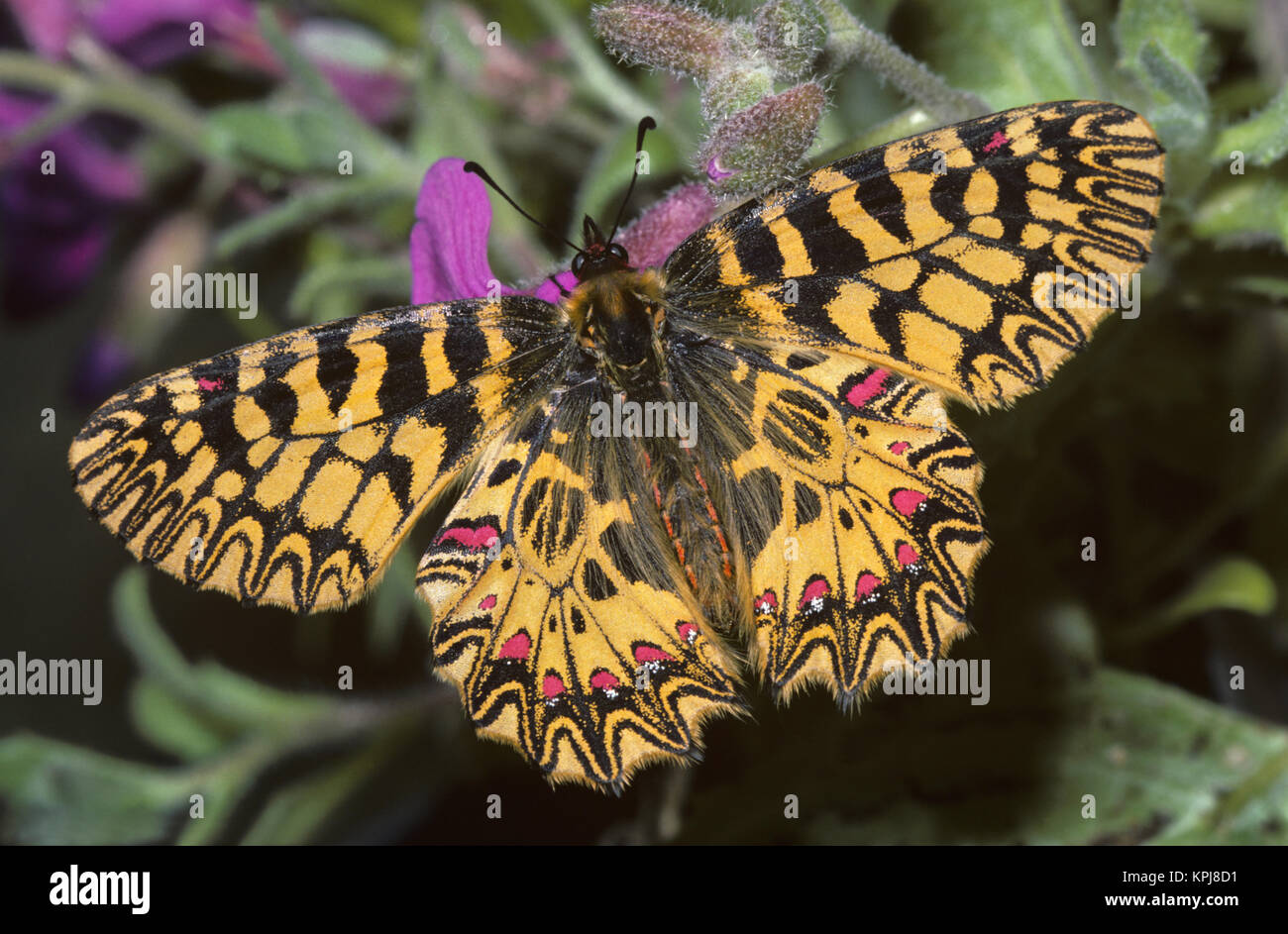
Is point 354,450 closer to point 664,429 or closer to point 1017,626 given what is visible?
point 664,429

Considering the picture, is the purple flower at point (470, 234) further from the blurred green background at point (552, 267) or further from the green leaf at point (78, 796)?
the green leaf at point (78, 796)

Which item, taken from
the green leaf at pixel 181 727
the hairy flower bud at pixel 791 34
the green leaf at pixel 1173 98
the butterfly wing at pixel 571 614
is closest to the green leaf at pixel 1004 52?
the green leaf at pixel 1173 98

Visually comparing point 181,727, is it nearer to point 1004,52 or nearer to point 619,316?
point 619,316

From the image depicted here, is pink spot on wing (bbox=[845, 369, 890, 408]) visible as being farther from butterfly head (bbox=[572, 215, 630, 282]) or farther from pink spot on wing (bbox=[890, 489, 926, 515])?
butterfly head (bbox=[572, 215, 630, 282])

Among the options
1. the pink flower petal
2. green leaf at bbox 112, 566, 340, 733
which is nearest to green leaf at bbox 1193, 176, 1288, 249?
the pink flower petal

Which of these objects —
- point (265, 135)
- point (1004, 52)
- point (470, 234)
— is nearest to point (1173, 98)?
point (1004, 52)
